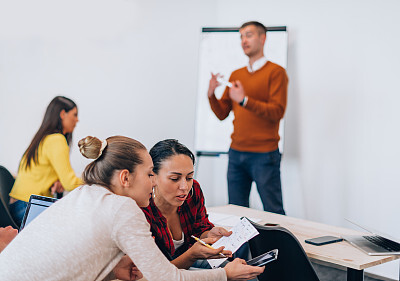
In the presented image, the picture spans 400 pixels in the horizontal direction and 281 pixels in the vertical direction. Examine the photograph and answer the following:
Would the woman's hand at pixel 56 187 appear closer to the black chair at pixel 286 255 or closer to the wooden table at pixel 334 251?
the wooden table at pixel 334 251

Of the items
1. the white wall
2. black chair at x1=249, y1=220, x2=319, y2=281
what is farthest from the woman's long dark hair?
black chair at x1=249, y1=220, x2=319, y2=281

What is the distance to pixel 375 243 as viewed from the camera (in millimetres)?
1936

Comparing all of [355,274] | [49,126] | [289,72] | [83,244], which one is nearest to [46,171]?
[49,126]

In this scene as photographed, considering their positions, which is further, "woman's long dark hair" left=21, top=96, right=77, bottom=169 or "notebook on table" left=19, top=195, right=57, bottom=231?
"woman's long dark hair" left=21, top=96, right=77, bottom=169

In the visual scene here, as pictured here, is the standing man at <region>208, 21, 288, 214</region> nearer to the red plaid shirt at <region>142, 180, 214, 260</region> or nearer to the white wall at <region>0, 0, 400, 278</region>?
the white wall at <region>0, 0, 400, 278</region>

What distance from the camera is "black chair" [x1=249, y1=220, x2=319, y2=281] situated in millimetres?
1610

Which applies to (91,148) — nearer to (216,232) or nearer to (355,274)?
(216,232)

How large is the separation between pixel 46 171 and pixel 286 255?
172 centimetres

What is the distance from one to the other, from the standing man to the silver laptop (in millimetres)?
1268

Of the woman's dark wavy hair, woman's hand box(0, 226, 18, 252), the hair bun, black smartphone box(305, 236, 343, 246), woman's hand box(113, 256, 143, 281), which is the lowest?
woman's hand box(113, 256, 143, 281)

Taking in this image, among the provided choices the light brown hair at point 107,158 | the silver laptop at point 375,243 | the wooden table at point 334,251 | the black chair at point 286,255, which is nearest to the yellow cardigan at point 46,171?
the wooden table at point 334,251

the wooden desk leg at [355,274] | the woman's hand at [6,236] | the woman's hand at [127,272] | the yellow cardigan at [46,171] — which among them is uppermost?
the yellow cardigan at [46,171]

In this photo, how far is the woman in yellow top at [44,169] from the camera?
266 cm

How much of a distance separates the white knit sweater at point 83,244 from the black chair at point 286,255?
52cm
